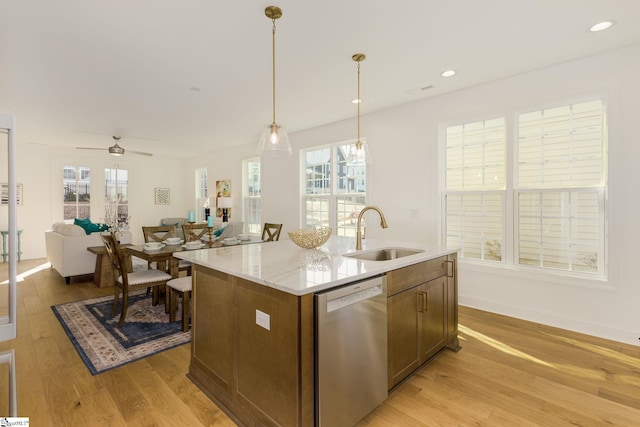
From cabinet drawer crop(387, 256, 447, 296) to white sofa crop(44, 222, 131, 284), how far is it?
4636 mm

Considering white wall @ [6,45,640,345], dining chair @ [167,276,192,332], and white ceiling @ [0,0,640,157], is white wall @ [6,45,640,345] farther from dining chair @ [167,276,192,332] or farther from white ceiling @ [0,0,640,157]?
dining chair @ [167,276,192,332]

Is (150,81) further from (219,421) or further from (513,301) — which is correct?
(513,301)

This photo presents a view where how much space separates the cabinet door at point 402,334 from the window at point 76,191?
8488 mm

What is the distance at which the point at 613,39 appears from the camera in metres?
2.74

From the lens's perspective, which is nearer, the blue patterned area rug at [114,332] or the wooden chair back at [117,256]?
the blue patterned area rug at [114,332]

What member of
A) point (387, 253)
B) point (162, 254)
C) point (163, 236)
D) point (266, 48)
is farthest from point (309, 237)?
point (163, 236)

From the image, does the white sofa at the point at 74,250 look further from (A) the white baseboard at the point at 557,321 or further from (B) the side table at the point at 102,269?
(A) the white baseboard at the point at 557,321

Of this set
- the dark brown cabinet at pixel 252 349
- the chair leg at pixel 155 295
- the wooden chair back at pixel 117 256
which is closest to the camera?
the dark brown cabinet at pixel 252 349

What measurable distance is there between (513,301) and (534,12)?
110 inches

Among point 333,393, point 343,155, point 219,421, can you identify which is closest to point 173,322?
point 219,421

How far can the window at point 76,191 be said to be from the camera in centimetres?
753

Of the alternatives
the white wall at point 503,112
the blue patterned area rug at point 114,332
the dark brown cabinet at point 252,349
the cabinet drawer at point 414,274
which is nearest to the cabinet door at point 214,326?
the dark brown cabinet at point 252,349

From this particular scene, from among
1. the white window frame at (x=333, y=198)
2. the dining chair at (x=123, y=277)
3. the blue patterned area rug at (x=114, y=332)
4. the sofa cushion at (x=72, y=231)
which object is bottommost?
the blue patterned area rug at (x=114, y=332)

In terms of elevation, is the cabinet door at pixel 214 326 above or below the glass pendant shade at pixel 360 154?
below
